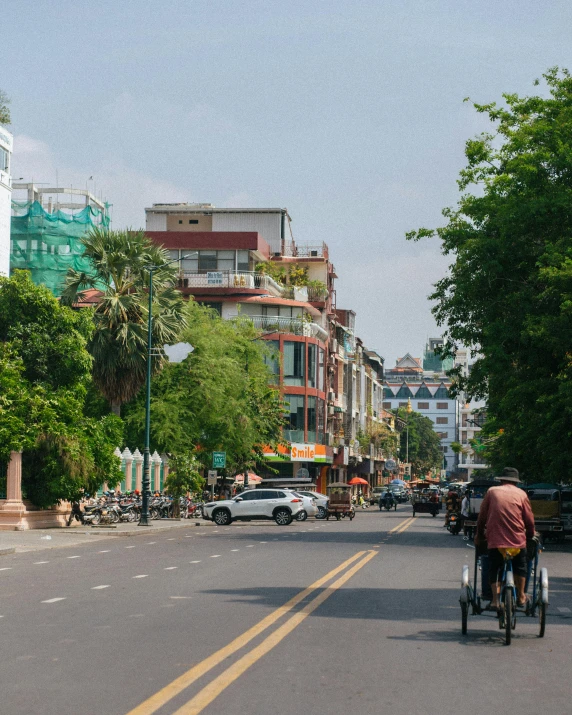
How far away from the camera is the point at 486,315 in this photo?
38156mm

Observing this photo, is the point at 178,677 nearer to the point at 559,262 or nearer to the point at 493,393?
the point at 559,262

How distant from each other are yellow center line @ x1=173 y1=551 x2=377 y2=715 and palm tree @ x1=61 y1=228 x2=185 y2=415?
3303cm

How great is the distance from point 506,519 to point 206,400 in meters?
44.1

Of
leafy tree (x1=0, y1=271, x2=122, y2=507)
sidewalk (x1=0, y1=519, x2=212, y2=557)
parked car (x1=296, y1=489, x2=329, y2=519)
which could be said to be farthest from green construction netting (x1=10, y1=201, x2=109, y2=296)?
sidewalk (x1=0, y1=519, x2=212, y2=557)

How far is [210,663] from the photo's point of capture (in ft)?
33.3

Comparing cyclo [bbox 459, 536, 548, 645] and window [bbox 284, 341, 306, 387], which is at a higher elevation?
window [bbox 284, 341, 306, 387]

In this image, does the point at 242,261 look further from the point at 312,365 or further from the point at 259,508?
the point at 259,508

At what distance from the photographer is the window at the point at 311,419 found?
8731cm

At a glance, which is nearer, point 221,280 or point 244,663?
point 244,663

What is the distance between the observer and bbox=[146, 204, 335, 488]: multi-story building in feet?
271

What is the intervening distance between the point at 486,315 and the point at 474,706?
3045 centimetres

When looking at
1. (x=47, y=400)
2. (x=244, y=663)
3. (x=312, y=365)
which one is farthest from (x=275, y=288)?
(x=244, y=663)

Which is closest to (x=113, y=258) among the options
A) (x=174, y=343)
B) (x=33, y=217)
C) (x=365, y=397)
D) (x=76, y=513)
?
(x=174, y=343)

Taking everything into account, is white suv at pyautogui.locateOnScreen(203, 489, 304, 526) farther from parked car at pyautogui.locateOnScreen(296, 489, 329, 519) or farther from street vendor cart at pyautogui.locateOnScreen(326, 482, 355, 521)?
parked car at pyautogui.locateOnScreen(296, 489, 329, 519)
